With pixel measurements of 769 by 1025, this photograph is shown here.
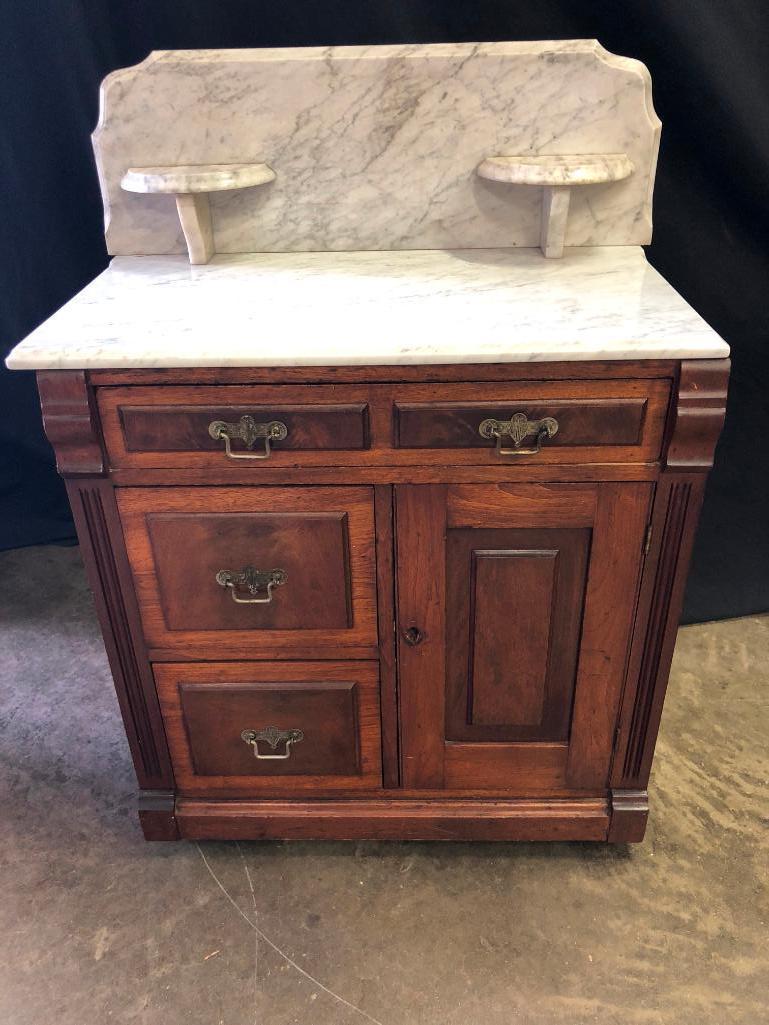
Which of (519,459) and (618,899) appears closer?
(519,459)

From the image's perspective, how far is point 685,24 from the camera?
1587mm

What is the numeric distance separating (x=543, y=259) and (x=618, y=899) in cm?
114

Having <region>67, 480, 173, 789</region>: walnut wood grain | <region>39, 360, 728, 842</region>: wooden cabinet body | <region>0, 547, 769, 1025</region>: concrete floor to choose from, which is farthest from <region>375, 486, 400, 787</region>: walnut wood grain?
<region>67, 480, 173, 789</region>: walnut wood grain

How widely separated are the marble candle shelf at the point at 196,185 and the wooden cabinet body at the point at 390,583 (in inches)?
16.9

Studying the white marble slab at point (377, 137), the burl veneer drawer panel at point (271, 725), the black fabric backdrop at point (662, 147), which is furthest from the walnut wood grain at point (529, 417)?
the black fabric backdrop at point (662, 147)

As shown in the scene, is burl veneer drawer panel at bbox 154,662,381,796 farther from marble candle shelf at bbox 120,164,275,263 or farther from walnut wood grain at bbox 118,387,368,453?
marble candle shelf at bbox 120,164,275,263

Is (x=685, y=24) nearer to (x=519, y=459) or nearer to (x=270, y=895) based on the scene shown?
(x=519, y=459)

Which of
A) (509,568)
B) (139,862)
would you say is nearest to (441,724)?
(509,568)

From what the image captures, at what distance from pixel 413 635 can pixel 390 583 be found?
104 mm

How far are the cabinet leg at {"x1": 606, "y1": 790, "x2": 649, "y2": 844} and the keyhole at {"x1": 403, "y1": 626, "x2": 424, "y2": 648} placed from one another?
0.48 m

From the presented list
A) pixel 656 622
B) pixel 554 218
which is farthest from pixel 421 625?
pixel 554 218

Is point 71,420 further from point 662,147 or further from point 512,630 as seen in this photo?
point 662,147

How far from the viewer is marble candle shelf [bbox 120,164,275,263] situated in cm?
143

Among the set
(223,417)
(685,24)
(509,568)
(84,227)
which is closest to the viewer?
(223,417)
